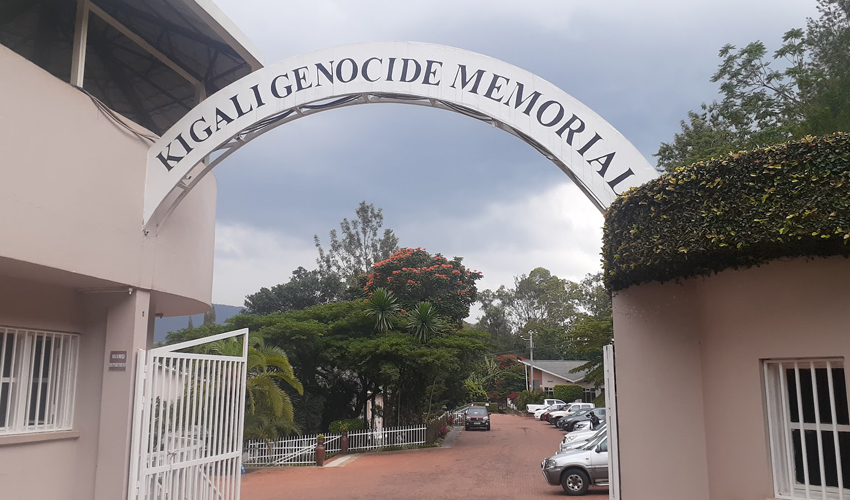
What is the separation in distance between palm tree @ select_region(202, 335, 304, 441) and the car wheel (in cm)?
860

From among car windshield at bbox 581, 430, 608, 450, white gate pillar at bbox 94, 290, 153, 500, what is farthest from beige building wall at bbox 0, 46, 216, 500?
car windshield at bbox 581, 430, 608, 450

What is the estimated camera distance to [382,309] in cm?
2638

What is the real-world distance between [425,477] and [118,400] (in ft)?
38.2

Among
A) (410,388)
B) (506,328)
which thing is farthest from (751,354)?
(506,328)

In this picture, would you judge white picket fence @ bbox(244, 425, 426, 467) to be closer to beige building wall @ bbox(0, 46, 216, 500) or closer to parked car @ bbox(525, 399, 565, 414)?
beige building wall @ bbox(0, 46, 216, 500)

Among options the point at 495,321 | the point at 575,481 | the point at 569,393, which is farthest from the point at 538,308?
the point at 575,481

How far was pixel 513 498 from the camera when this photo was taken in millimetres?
14047

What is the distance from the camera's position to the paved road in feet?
48.4

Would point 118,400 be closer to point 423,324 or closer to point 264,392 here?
point 264,392

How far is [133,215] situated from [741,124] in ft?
65.8

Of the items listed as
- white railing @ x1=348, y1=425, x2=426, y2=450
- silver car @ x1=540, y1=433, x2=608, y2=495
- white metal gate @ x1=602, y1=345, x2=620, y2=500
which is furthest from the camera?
white railing @ x1=348, y1=425, x2=426, y2=450

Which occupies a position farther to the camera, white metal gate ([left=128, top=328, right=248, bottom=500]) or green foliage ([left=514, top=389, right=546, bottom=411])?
green foliage ([left=514, top=389, right=546, bottom=411])

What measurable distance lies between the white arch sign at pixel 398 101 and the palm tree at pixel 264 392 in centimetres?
1114

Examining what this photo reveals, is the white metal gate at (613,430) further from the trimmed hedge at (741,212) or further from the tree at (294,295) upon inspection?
the tree at (294,295)
